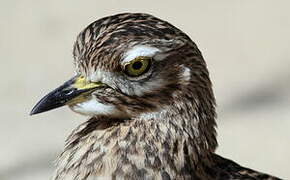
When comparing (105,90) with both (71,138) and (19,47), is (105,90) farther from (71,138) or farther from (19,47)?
(19,47)

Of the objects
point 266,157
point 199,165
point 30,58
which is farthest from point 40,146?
point 199,165

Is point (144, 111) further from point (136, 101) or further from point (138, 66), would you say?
point (138, 66)

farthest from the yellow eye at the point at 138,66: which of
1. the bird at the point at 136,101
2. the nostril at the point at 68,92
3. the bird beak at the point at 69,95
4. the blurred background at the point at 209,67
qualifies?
the blurred background at the point at 209,67

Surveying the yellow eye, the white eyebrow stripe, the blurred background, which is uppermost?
the white eyebrow stripe

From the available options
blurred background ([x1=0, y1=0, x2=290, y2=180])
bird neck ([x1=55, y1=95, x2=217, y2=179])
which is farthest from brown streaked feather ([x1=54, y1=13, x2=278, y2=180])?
blurred background ([x1=0, y1=0, x2=290, y2=180])

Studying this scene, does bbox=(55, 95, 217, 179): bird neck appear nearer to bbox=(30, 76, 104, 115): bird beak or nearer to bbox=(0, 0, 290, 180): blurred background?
bbox=(30, 76, 104, 115): bird beak

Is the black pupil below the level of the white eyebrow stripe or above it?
below

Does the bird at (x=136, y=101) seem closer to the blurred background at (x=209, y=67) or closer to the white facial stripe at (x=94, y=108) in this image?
the white facial stripe at (x=94, y=108)
